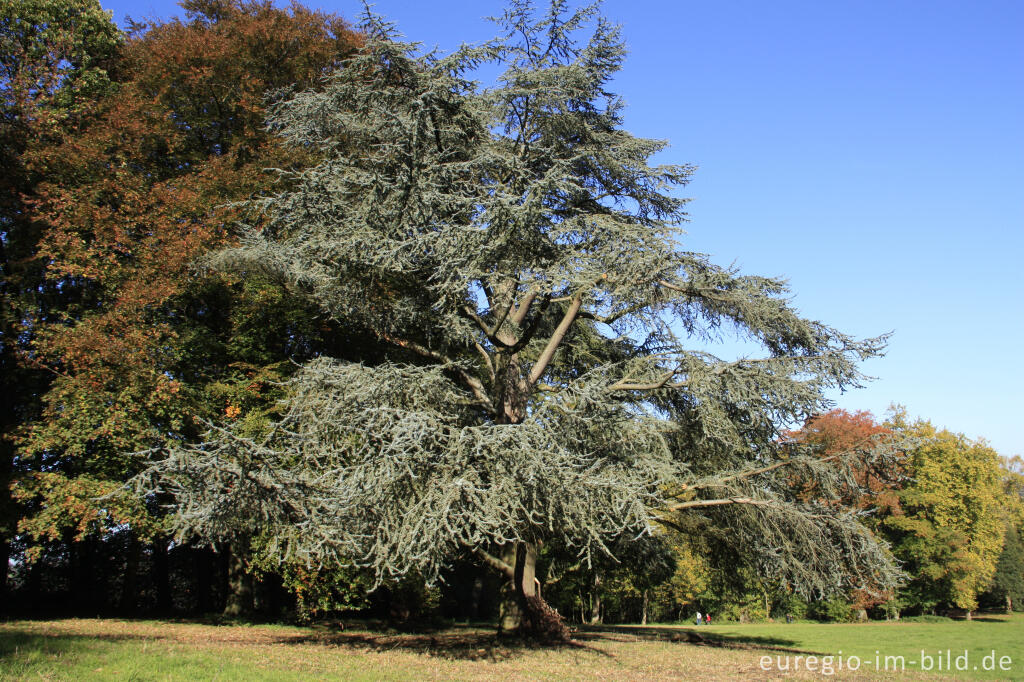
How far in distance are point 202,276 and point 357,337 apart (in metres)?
3.47

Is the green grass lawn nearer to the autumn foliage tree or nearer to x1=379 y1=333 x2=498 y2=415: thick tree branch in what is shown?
x1=379 y1=333 x2=498 y2=415: thick tree branch

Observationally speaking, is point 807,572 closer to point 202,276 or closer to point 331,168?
point 331,168

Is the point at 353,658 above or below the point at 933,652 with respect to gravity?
above

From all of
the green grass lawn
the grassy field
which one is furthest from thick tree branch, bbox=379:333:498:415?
the green grass lawn

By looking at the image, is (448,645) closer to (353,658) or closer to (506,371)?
(353,658)

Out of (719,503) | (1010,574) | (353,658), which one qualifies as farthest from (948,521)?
(353,658)

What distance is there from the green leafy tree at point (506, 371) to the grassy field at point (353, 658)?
1291 mm

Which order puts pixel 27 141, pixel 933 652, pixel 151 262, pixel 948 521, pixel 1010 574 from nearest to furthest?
pixel 151 262, pixel 27 141, pixel 933 652, pixel 948 521, pixel 1010 574

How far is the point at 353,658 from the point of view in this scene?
29.9 ft

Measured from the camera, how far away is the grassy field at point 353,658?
6.84m

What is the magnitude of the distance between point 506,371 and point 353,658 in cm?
507

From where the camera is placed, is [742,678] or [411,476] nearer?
[411,476]

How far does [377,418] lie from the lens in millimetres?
8828

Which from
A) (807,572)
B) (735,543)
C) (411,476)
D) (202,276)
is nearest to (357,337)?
(202,276)
